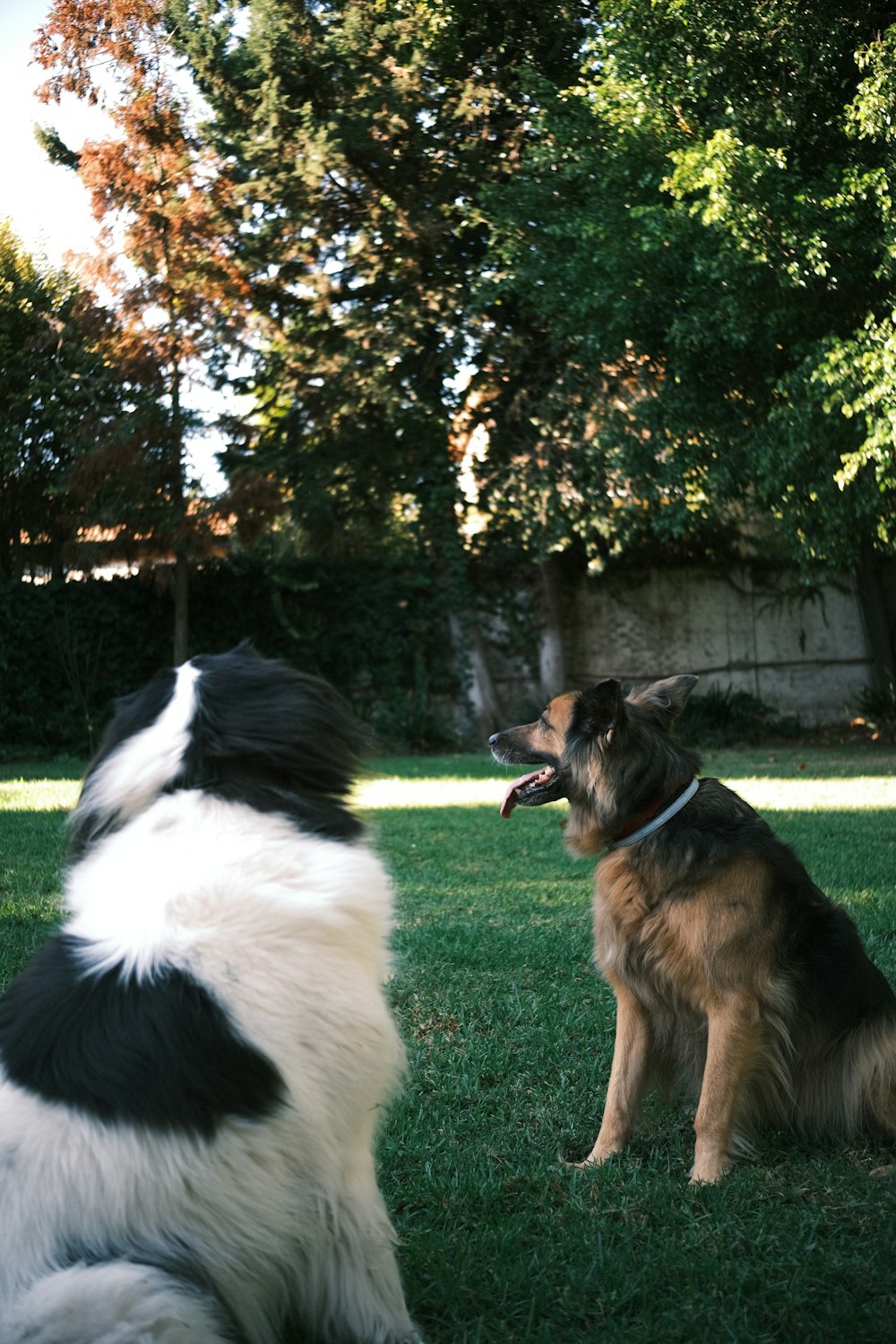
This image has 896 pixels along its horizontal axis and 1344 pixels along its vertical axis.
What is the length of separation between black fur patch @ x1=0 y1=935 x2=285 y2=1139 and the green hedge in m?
14.7

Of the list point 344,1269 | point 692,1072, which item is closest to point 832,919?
point 692,1072

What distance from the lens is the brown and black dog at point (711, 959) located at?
3184 mm

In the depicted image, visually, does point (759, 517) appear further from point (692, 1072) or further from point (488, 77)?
point (692, 1072)

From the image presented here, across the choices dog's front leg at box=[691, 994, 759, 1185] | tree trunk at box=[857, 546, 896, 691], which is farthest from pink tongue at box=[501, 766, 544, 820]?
tree trunk at box=[857, 546, 896, 691]

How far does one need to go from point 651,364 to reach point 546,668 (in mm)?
5405

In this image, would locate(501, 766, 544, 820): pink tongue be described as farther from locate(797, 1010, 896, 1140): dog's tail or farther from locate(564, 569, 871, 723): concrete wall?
locate(564, 569, 871, 723): concrete wall

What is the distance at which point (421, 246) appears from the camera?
1742 centimetres

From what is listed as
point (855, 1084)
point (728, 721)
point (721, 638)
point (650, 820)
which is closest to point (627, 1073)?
point (855, 1084)

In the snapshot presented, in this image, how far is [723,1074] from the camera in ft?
10.3

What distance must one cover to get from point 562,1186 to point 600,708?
141cm

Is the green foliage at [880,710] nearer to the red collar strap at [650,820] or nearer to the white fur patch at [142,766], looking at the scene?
the red collar strap at [650,820]

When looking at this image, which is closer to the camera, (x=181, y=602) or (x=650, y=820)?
(x=650, y=820)

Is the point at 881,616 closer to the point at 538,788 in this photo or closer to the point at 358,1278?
the point at 538,788

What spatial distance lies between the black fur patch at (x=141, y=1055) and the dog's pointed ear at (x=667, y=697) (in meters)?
2.04
